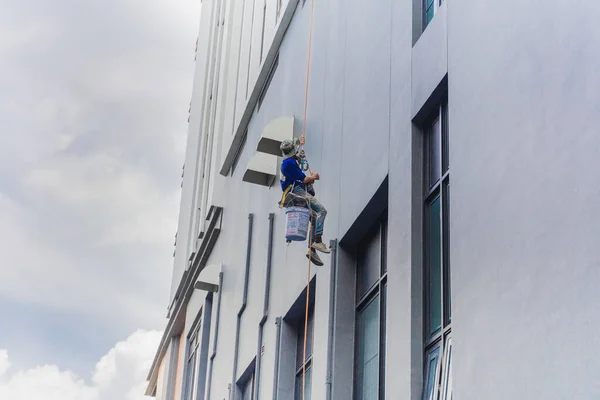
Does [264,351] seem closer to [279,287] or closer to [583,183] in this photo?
[279,287]

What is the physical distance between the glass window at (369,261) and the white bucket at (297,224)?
1.31 m

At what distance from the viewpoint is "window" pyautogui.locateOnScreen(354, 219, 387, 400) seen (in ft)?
46.1

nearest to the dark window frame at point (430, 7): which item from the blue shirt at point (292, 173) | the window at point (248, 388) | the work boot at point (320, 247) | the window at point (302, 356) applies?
the blue shirt at point (292, 173)

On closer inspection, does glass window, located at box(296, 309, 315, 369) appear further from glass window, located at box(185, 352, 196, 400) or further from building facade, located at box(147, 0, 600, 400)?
glass window, located at box(185, 352, 196, 400)

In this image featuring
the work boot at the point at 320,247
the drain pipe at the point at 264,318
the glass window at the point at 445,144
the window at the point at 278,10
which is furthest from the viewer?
the window at the point at 278,10

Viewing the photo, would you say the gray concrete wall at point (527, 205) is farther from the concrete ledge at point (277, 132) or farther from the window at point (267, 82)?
the window at point (267, 82)

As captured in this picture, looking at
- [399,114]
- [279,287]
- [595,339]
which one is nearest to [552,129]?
[595,339]

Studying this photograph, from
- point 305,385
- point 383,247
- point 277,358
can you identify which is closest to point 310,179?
point 383,247

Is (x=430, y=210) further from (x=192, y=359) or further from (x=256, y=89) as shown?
(x=192, y=359)

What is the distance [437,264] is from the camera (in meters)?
12.4

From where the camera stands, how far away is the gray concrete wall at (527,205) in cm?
846

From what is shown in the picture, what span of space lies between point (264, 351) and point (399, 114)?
8653mm

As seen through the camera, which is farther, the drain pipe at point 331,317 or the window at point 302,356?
the window at point 302,356

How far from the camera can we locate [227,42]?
36.3 metres
